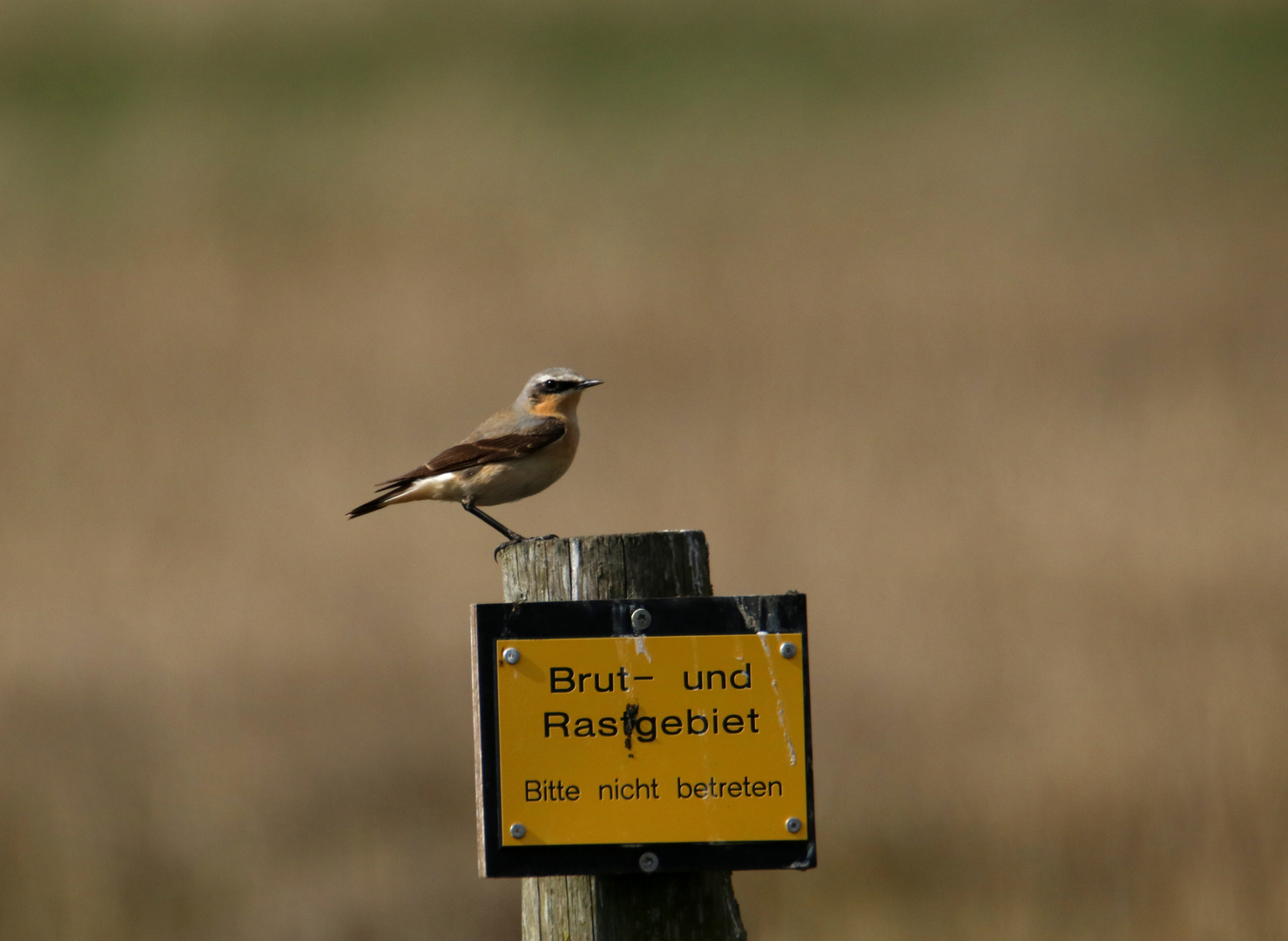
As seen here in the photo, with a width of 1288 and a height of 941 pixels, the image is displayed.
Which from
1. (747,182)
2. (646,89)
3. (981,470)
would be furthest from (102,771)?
(646,89)

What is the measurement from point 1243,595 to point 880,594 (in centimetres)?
213

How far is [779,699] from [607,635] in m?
0.40

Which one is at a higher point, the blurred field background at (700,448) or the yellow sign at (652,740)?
the blurred field background at (700,448)

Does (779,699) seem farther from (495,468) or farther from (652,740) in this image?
(495,468)

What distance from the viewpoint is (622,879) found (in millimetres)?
3104

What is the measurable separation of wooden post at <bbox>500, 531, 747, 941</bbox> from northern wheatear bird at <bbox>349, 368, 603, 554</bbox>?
124 inches

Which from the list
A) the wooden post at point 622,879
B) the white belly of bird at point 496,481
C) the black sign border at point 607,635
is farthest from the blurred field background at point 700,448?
the black sign border at point 607,635

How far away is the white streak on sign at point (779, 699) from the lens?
2988 mm

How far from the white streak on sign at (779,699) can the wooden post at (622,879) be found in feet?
0.84

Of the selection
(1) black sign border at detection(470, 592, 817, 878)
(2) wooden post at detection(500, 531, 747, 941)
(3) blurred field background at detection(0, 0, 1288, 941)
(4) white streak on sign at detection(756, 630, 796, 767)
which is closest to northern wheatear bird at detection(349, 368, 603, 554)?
(3) blurred field background at detection(0, 0, 1288, 941)

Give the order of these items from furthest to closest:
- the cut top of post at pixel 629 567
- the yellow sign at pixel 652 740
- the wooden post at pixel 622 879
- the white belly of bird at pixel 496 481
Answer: the white belly of bird at pixel 496 481, the cut top of post at pixel 629 567, the wooden post at pixel 622 879, the yellow sign at pixel 652 740

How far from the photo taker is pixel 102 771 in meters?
6.96

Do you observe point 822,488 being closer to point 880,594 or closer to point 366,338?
point 880,594

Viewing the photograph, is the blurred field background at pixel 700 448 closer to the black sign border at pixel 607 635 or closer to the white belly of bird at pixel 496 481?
the white belly of bird at pixel 496 481
